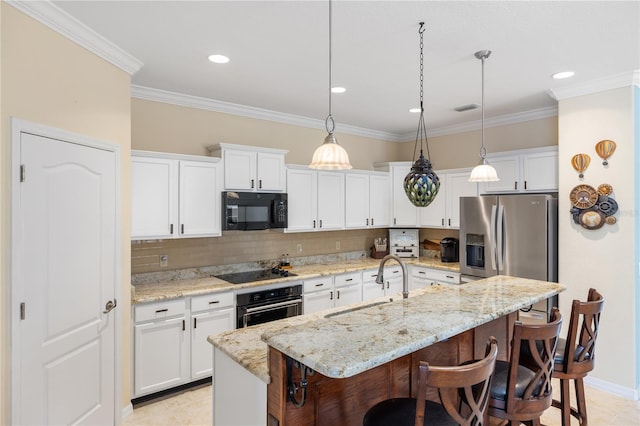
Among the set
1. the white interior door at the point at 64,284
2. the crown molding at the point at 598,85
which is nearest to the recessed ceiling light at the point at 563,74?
the crown molding at the point at 598,85

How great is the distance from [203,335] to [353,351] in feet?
8.25

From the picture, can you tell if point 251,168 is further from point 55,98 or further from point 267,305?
point 55,98

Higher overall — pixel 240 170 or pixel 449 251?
pixel 240 170

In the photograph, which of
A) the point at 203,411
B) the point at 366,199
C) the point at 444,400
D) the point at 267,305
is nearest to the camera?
the point at 444,400

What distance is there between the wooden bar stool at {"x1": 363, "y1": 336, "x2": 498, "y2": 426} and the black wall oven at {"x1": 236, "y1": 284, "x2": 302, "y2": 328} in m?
2.24

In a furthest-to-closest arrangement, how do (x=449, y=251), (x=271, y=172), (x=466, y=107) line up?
(x=449, y=251) → (x=466, y=107) → (x=271, y=172)

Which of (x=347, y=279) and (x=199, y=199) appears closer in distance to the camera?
(x=199, y=199)

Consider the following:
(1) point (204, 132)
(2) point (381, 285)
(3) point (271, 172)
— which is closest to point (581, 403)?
(2) point (381, 285)

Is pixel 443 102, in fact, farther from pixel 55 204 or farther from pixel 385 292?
pixel 55 204

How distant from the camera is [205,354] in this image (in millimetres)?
3496

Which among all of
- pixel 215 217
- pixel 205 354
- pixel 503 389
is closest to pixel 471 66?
pixel 503 389

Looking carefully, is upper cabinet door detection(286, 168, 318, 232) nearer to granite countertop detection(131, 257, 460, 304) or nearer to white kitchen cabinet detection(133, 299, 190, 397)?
granite countertop detection(131, 257, 460, 304)

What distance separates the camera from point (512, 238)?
13.0ft

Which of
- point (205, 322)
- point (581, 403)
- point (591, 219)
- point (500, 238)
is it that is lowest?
point (581, 403)
